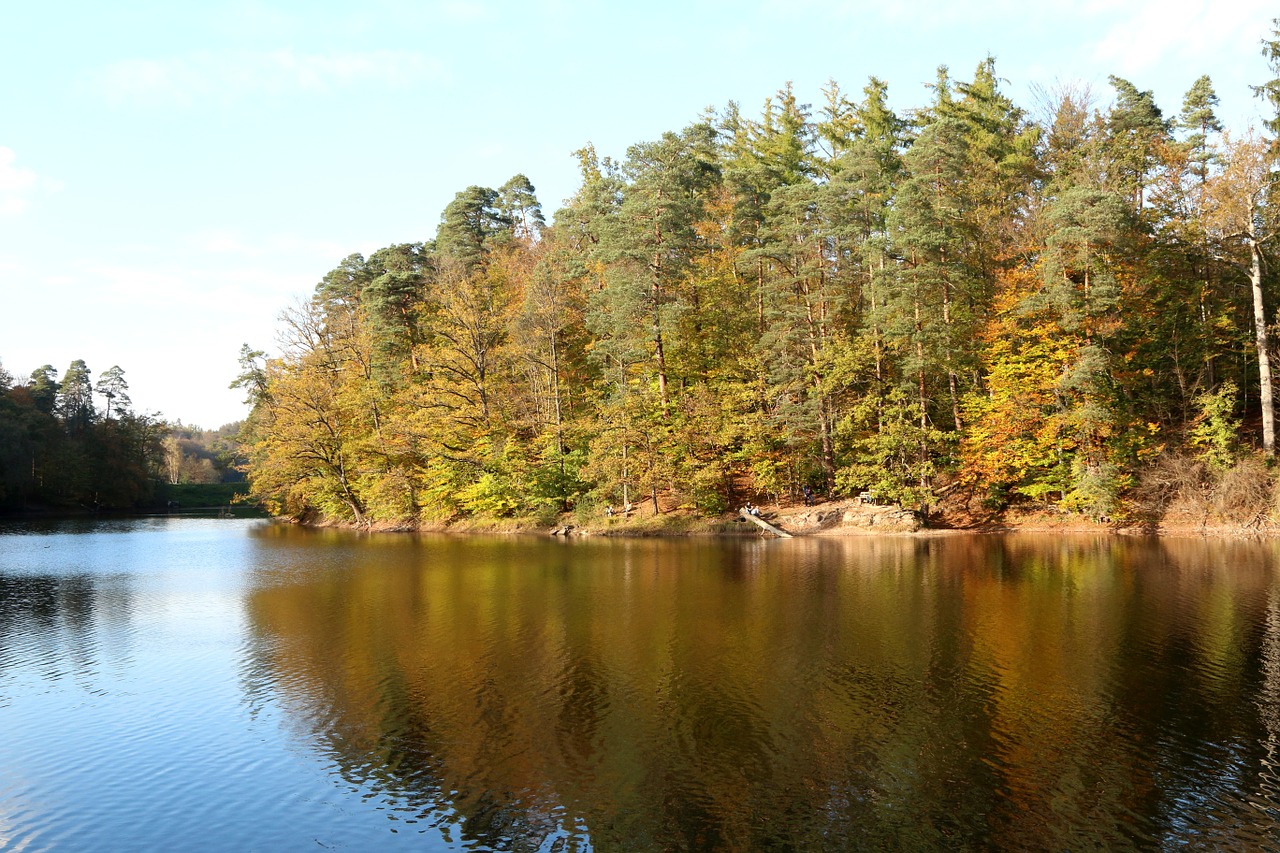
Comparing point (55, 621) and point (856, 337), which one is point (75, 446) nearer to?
point (55, 621)

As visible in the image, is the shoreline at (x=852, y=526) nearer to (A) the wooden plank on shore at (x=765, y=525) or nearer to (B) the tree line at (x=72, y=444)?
(A) the wooden plank on shore at (x=765, y=525)

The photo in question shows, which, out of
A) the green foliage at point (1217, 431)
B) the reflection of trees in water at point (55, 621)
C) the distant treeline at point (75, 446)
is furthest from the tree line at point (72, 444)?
the green foliage at point (1217, 431)

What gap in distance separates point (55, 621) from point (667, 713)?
20.8 m

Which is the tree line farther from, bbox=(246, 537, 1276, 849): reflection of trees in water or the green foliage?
the green foliage

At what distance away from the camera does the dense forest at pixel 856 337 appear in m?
37.9

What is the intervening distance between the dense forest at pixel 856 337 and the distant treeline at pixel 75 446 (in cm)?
3767

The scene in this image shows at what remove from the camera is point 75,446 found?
3386 inches

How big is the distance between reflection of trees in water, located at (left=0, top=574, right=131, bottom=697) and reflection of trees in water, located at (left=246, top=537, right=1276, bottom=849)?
4.16 metres

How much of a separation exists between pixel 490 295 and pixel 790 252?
A: 21405mm

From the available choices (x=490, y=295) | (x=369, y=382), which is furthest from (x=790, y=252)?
(x=369, y=382)

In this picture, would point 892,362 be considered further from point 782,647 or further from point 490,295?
point 782,647

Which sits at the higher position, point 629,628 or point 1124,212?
point 1124,212

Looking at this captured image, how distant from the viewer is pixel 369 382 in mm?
58625

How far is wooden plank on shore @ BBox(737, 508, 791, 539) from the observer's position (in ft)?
135
